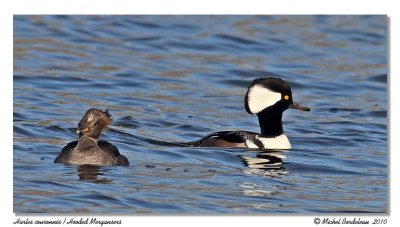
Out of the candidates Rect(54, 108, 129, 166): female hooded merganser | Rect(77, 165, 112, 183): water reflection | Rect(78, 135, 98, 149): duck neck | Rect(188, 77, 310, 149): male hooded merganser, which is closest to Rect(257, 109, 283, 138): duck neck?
Rect(188, 77, 310, 149): male hooded merganser

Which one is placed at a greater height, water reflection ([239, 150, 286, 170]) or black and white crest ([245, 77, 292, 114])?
black and white crest ([245, 77, 292, 114])

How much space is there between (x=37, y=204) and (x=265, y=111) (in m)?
4.96

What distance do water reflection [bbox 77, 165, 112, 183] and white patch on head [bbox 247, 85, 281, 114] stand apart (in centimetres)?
305

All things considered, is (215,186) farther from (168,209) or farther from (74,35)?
(74,35)

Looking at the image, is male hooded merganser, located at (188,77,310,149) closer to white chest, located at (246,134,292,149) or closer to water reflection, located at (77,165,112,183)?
white chest, located at (246,134,292,149)

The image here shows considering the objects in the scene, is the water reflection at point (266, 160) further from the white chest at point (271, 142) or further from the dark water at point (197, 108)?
the white chest at point (271, 142)

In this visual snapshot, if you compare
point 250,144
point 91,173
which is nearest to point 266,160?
point 250,144

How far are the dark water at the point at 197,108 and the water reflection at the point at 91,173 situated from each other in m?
0.02

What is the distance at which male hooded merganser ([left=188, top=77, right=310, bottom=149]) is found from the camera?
14672 millimetres

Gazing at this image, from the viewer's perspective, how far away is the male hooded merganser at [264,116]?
14.7m
